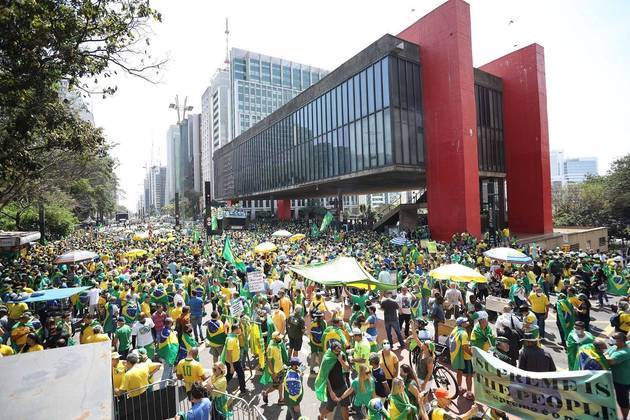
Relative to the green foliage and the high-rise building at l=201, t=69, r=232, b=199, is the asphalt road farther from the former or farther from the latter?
the high-rise building at l=201, t=69, r=232, b=199

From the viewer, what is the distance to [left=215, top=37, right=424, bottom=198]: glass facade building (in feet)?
91.8

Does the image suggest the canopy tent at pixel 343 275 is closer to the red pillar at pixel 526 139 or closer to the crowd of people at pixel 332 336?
the crowd of people at pixel 332 336

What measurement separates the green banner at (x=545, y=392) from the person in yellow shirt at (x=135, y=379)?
4690 mm

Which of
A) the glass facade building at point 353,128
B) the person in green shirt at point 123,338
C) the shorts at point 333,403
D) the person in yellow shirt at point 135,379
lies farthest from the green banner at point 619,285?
the glass facade building at point 353,128

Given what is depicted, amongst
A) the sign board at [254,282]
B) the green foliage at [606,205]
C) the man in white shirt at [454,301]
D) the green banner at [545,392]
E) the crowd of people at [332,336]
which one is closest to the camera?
the green banner at [545,392]

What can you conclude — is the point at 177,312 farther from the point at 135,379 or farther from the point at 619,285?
the point at 619,285

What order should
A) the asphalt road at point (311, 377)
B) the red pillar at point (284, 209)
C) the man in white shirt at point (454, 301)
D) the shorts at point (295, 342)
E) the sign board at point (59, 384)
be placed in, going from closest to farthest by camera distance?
the sign board at point (59, 384)
the asphalt road at point (311, 377)
the shorts at point (295, 342)
the man in white shirt at point (454, 301)
the red pillar at point (284, 209)

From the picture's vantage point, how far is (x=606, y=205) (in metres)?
42.1

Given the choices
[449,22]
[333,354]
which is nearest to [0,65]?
[333,354]

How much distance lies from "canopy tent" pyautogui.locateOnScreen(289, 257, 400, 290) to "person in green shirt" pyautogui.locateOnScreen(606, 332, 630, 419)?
4.27 meters

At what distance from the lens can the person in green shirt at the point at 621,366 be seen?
512cm

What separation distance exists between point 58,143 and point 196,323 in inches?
270

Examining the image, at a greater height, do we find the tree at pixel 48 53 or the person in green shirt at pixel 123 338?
the tree at pixel 48 53

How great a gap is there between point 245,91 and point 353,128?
88205mm
